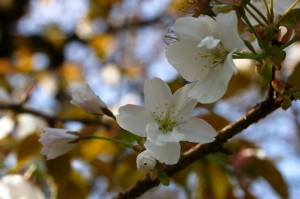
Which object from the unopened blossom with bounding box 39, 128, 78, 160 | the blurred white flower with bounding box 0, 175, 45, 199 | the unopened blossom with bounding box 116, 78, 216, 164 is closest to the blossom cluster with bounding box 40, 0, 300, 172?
the unopened blossom with bounding box 116, 78, 216, 164

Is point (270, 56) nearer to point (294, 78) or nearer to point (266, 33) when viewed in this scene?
point (266, 33)

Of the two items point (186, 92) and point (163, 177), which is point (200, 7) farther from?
point (163, 177)

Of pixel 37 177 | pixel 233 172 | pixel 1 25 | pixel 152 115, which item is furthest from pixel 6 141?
pixel 1 25

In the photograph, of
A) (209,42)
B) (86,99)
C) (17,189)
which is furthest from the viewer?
(17,189)

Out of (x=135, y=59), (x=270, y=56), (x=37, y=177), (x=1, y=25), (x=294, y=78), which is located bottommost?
(x=135, y=59)

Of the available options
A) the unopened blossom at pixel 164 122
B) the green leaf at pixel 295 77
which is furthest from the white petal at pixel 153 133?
the green leaf at pixel 295 77

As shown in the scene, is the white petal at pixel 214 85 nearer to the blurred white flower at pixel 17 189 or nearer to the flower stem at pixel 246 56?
the flower stem at pixel 246 56

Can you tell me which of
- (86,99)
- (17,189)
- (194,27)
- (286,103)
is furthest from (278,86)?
(17,189)
